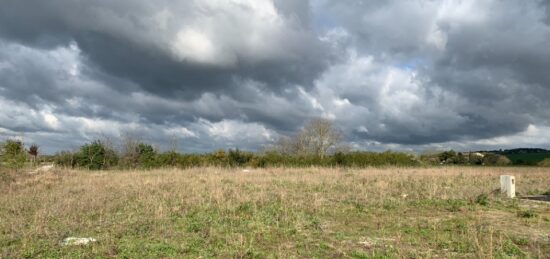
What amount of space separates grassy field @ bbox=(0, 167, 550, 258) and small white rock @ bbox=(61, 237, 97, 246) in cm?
15

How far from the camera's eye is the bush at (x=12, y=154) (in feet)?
94.4

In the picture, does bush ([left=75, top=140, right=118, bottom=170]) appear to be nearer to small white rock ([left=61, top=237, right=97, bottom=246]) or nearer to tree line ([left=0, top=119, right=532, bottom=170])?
tree line ([left=0, top=119, right=532, bottom=170])

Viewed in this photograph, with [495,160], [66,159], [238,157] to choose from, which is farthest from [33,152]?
[495,160]

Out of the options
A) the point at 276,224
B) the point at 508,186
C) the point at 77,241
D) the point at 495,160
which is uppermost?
the point at 495,160

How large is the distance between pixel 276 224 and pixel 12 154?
2701cm

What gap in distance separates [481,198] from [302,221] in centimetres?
699

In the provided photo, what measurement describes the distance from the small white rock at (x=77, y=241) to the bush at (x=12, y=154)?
962 inches

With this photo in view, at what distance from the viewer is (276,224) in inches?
390

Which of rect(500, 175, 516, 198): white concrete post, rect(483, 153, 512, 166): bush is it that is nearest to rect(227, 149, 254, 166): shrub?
rect(500, 175, 516, 198): white concrete post

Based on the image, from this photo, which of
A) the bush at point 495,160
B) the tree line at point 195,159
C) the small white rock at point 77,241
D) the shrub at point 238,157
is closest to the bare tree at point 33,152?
the tree line at point 195,159

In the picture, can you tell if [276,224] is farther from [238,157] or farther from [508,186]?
[238,157]

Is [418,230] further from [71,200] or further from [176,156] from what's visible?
[176,156]

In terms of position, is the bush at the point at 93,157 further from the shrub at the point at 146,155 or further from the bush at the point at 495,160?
the bush at the point at 495,160

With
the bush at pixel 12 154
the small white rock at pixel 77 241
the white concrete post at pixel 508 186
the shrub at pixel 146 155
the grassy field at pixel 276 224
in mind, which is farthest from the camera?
the shrub at pixel 146 155
